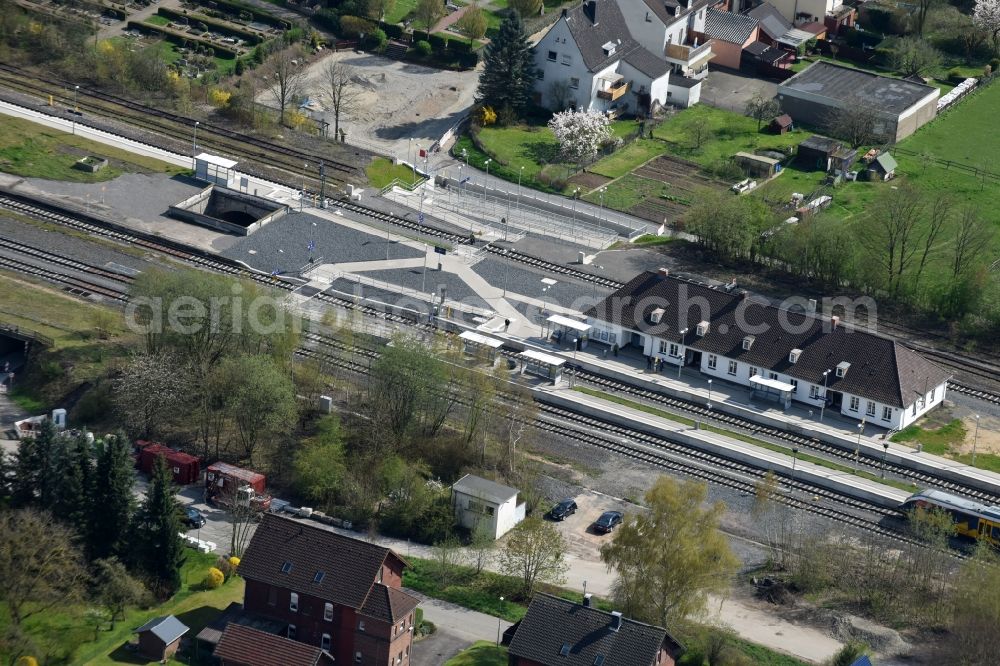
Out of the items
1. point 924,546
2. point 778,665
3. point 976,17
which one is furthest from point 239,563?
point 976,17

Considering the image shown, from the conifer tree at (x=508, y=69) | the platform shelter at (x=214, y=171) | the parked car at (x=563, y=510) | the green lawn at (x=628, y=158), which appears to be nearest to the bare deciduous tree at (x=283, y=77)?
the platform shelter at (x=214, y=171)

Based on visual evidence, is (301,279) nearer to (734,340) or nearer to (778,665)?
(734,340)

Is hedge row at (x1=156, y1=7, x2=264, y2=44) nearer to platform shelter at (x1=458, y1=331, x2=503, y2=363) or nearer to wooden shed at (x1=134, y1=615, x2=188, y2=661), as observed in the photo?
platform shelter at (x1=458, y1=331, x2=503, y2=363)

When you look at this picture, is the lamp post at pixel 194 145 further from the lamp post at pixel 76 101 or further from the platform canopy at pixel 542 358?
the platform canopy at pixel 542 358

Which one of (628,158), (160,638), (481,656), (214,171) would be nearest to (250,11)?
(214,171)

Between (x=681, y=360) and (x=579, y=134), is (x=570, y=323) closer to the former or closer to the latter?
(x=681, y=360)

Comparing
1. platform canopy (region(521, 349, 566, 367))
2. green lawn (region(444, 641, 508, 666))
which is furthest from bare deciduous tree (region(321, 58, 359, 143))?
green lawn (region(444, 641, 508, 666))
